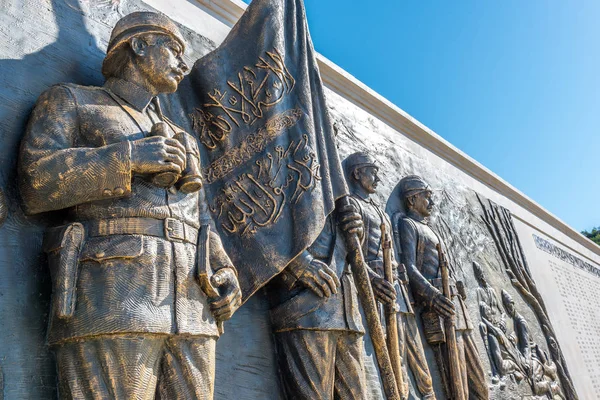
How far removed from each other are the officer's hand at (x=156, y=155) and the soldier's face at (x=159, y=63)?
0.48 m

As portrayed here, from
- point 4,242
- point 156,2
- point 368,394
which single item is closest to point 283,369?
point 368,394

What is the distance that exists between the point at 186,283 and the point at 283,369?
4.04ft

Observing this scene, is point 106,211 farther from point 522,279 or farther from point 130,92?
point 522,279

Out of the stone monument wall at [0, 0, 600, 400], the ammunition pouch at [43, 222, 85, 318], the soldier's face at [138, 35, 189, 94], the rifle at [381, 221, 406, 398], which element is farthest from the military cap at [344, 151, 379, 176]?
the ammunition pouch at [43, 222, 85, 318]

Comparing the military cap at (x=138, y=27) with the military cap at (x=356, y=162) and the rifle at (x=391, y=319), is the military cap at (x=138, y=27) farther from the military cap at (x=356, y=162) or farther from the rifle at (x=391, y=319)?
the rifle at (x=391, y=319)

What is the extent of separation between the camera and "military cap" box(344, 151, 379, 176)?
4.68 metres

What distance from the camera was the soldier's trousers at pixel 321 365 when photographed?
3217 mm

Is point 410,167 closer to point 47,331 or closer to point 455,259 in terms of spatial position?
point 455,259

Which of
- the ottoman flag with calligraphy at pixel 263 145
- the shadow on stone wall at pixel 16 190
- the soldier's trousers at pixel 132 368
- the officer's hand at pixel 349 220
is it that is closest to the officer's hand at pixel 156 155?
the shadow on stone wall at pixel 16 190

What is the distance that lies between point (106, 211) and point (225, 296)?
64cm

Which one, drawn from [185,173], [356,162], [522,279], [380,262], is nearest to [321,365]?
[380,262]

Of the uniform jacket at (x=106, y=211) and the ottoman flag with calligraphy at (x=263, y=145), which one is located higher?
the ottoman flag with calligraphy at (x=263, y=145)

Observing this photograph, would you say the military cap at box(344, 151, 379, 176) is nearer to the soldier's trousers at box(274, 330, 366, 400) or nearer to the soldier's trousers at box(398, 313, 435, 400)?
the soldier's trousers at box(398, 313, 435, 400)

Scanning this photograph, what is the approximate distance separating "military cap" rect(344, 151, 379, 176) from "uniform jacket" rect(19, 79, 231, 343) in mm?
2308
